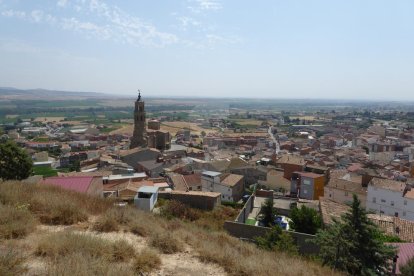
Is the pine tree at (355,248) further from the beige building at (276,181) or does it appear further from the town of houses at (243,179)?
the beige building at (276,181)

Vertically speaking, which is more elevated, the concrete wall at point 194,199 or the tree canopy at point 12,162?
the tree canopy at point 12,162

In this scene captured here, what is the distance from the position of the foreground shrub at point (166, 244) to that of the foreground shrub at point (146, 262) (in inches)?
20.8

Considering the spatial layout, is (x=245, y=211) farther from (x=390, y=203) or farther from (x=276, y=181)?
(x=276, y=181)

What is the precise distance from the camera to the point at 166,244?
5777 mm

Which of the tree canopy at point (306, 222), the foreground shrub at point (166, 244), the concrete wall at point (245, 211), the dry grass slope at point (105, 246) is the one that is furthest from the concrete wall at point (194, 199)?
the foreground shrub at point (166, 244)

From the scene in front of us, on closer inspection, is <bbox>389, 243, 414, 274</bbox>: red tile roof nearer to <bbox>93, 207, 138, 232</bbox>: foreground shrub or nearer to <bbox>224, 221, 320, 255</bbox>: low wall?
<bbox>224, 221, 320, 255</bbox>: low wall

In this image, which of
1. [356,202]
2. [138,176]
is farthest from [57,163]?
[356,202]

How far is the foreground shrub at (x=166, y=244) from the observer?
18.7 feet

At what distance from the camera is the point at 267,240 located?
12.2m

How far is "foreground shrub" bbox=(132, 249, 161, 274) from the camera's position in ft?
15.5

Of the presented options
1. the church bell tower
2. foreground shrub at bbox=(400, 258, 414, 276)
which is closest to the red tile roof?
foreground shrub at bbox=(400, 258, 414, 276)

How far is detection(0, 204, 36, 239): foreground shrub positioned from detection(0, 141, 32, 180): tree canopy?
1372cm

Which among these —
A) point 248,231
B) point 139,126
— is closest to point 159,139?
point 139,126

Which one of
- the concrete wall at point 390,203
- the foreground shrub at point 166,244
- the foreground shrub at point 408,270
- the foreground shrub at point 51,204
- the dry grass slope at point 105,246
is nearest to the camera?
the dry grass slope at point 105,246
